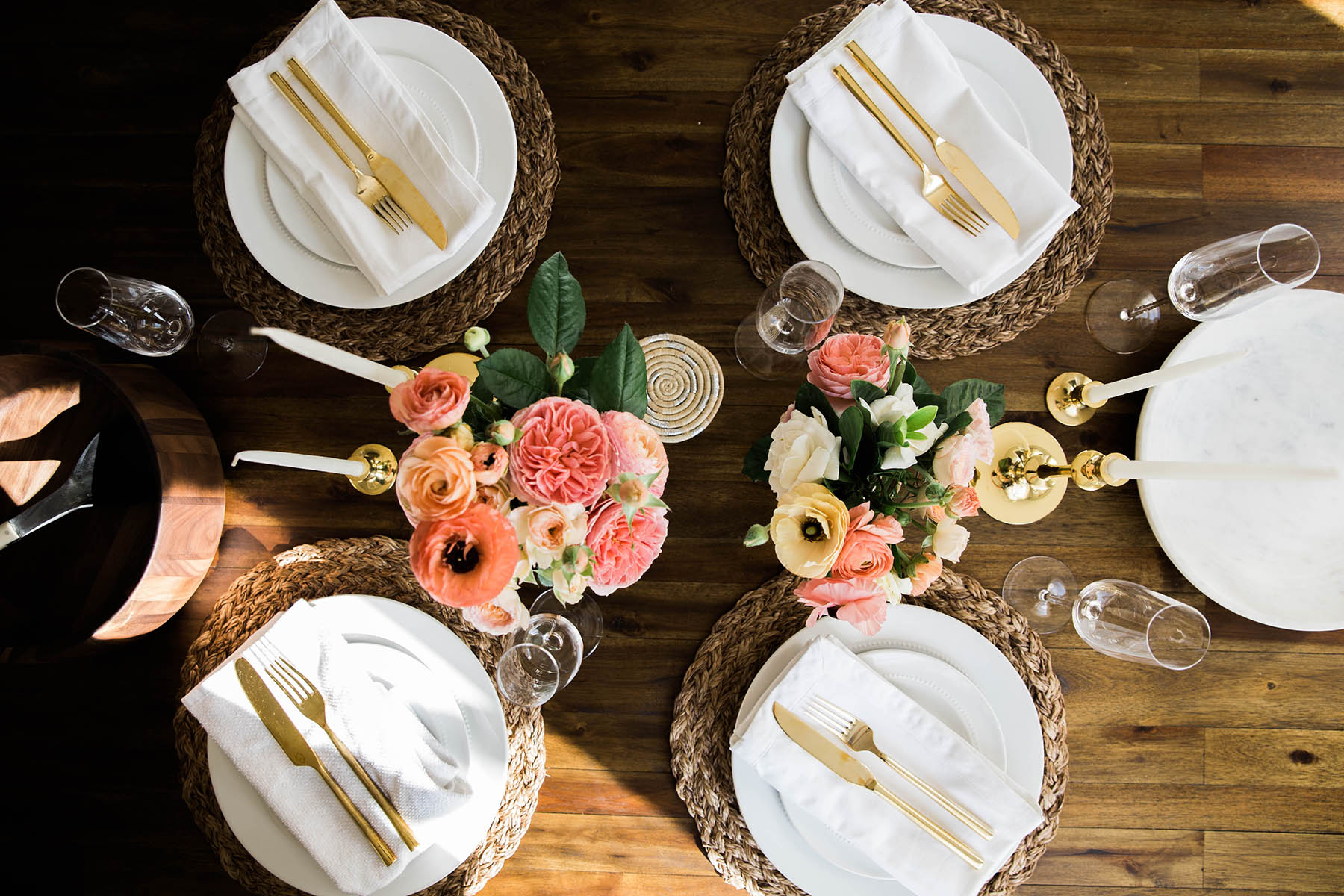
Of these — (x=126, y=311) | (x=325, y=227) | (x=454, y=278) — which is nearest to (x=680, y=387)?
(x=454, y=278)

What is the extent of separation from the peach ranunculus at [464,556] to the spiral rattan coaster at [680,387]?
2.11ft

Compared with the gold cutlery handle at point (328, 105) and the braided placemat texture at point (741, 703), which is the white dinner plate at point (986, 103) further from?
the gold cutlery handle at point (328, 105)

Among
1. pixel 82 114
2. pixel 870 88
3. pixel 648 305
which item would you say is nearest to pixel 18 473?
pixel 82 114

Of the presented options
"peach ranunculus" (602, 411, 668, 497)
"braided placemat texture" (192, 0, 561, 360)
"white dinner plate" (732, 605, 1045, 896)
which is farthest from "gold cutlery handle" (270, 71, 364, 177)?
"white dinner plate" (732, 605, 1045, 896)

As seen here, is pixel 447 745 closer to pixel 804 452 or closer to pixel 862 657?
pixel 862 657

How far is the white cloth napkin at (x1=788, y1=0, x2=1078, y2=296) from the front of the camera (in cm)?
123

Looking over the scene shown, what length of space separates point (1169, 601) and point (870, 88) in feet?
3.21

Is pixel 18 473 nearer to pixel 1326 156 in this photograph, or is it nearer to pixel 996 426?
pixel 996 426

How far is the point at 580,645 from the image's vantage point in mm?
1251

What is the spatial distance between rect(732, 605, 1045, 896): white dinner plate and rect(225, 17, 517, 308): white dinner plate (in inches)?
35.8

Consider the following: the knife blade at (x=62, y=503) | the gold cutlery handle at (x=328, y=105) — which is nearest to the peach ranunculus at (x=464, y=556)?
the gold cutlery handle at (x=328, y=105)

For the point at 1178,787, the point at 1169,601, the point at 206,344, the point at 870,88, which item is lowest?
the point at 1178,787

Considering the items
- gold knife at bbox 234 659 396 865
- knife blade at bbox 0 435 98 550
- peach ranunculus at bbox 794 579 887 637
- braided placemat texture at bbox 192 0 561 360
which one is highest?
braided placemat texture at bbox 192 0 561 360

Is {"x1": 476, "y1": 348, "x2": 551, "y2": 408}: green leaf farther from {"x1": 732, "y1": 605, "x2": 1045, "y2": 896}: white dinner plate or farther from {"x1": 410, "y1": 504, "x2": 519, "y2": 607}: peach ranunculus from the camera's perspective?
{"x1": 732, "y1": 605, "x2": 1045, "y2": 896}: white dinner plate
